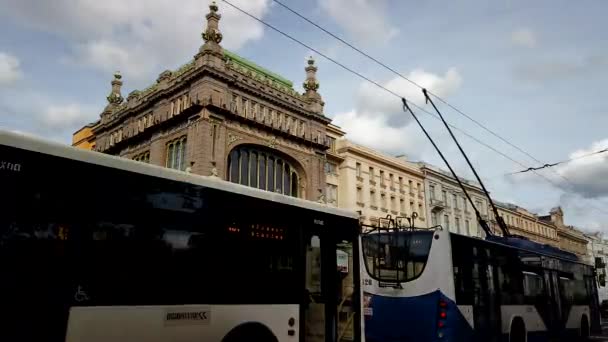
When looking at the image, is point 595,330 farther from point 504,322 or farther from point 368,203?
point 368,203

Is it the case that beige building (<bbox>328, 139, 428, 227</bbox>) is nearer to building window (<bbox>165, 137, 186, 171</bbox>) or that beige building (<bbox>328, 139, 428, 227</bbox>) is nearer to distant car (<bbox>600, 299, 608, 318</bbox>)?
building window (<bbox>165, 137, 186, 171</bbox>)

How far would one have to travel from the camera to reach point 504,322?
1136 centimetres

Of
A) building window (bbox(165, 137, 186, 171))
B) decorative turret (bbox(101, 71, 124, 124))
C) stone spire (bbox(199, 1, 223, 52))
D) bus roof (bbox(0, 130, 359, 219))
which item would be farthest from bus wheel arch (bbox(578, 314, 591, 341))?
decorative turret (bbox(101, 71, 124, 124))

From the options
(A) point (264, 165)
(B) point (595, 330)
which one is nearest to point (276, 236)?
(B) point (595, 330)

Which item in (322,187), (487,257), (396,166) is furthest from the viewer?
(396,166)

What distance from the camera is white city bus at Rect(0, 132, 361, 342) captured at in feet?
15.0

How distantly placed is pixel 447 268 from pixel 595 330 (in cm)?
1113

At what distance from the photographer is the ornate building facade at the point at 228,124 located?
34.2 meters

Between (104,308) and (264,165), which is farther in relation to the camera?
(264,165)

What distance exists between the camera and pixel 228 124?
35375 millimetres

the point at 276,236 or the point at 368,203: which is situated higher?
the point at 368,203

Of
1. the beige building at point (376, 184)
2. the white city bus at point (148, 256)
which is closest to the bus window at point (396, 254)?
the white city bus at point (148, 256)

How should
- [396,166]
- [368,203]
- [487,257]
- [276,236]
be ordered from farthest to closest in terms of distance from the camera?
[396,166] < [368,203] < [487,257] < [276,236]

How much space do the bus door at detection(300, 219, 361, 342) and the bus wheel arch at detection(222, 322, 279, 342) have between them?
656mm
